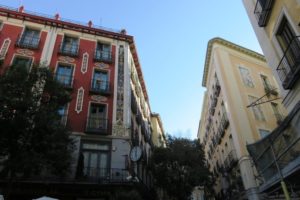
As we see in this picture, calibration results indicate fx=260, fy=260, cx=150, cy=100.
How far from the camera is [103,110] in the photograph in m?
19.9

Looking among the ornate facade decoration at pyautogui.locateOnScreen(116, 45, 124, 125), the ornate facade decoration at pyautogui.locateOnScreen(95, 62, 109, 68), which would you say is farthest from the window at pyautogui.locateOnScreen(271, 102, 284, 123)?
the ornate facade decoration at pyautogui.locateOnScreen(95, 62, 109, 68)

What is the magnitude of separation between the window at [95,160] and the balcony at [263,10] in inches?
486

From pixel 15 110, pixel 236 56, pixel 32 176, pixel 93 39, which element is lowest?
pixel 32 176

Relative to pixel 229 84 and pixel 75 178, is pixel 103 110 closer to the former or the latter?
pixel 75 178

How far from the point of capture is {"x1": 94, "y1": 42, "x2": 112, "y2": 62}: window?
2245 centimetres

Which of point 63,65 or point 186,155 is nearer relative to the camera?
point 63,65

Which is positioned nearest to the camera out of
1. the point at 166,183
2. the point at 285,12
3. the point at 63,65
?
the point at 285,12

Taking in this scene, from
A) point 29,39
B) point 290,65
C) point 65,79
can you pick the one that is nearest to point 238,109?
point 290,65

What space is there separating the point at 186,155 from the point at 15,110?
652 inches

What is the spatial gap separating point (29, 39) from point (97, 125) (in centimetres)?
1004

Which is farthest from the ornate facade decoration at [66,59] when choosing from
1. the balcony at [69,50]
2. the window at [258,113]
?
the window at [258,113]

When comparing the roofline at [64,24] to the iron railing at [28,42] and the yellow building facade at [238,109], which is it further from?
A: the yellow building facade at [238,109]

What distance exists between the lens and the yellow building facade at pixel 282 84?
8.50 metres

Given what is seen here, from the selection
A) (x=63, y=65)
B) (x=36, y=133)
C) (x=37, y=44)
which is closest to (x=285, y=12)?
(x=36, y=133)
